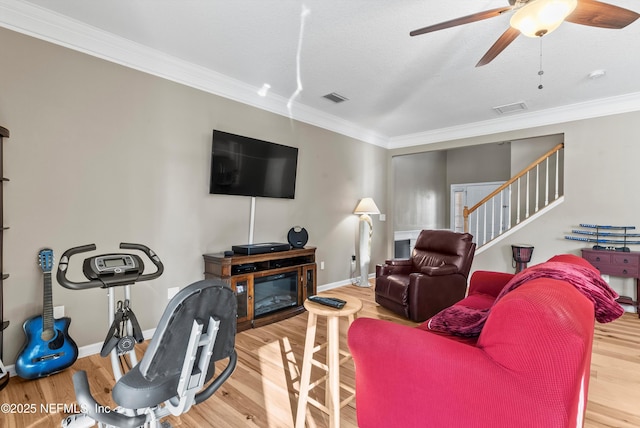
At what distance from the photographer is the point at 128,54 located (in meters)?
2.69

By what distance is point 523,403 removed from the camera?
102 centimetres

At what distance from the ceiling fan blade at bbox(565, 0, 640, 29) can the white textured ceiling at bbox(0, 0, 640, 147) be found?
1.95 ft

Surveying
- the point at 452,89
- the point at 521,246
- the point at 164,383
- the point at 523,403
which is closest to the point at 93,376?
the point at 164,383

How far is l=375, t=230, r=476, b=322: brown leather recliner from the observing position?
10.6 ft

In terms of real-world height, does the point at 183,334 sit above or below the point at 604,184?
below

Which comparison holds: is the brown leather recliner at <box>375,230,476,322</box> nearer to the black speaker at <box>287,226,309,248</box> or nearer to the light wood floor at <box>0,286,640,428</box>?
the black speaker at <box>287,226,309,248</box>

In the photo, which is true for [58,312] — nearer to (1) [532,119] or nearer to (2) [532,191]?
(1) [532,119]

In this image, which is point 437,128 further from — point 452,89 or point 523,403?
point 523,403

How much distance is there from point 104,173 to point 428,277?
10.4 ft

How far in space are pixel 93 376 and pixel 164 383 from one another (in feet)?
5.22

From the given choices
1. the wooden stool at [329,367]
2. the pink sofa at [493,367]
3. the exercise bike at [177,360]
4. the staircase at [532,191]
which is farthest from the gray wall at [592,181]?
the exercise bike at [177,360]

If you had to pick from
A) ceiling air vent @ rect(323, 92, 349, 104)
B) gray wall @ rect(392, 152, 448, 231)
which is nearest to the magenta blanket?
ceiling air vent @ rect(323, 92, 349, 104)

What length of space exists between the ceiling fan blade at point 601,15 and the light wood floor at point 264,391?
7.32 ft

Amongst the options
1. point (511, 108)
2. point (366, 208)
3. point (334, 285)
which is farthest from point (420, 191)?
point (334, 285)
